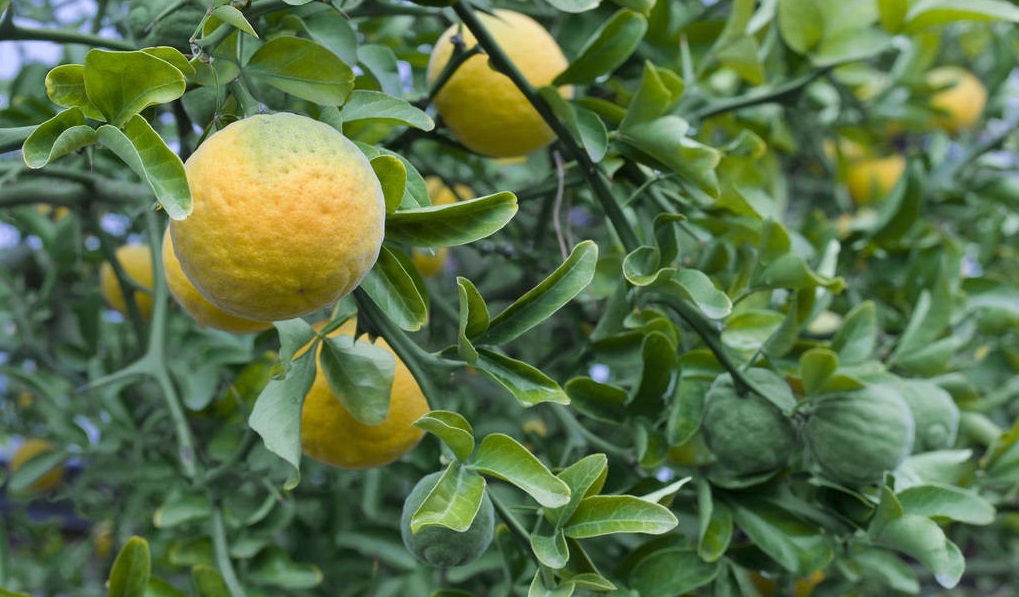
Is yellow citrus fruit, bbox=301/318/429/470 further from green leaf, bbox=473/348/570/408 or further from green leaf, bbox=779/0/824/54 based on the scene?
green leaf, bbox=779/0/824/54

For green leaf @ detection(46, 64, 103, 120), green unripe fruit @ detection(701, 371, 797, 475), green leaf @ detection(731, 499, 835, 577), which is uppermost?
green leaf @ detection(46, 64, 103, 120)

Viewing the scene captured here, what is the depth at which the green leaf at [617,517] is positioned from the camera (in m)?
0.75

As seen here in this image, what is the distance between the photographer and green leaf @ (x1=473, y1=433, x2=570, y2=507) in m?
0.73

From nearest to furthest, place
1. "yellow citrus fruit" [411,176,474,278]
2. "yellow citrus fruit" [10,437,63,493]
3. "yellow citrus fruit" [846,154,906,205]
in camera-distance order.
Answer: "yellow citrus fruit" [411,176,474,278]
"yellow citrus fruit" [10,437,63,493]
"yellow citrus fruit" [846,154,906,205]

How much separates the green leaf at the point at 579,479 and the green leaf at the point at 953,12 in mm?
718

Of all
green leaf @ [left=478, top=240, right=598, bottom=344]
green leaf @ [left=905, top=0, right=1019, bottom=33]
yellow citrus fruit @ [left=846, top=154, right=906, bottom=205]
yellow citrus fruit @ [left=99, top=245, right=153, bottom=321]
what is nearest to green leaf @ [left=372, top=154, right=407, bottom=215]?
green leaf @ [left=478, top=240, right=598, bottom=344]

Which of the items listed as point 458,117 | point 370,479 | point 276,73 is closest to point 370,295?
point 276,73

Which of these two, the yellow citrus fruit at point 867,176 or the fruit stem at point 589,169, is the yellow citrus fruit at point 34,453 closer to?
the fruit stem at point 589,169

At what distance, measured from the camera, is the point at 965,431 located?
144 centimetres

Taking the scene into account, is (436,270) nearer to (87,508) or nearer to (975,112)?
(87,508)

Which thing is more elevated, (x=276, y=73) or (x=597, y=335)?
(x=276, y=73)

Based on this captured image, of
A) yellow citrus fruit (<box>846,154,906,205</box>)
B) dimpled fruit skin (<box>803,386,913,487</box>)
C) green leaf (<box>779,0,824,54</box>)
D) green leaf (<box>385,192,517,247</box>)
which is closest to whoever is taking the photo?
green leaf (<box>385,192,517,247</box>)

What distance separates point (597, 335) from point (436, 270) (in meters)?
0.60

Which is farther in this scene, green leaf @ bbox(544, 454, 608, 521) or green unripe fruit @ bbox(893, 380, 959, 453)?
green unripe fruit @ bbox(893, 380, 959, 453)
